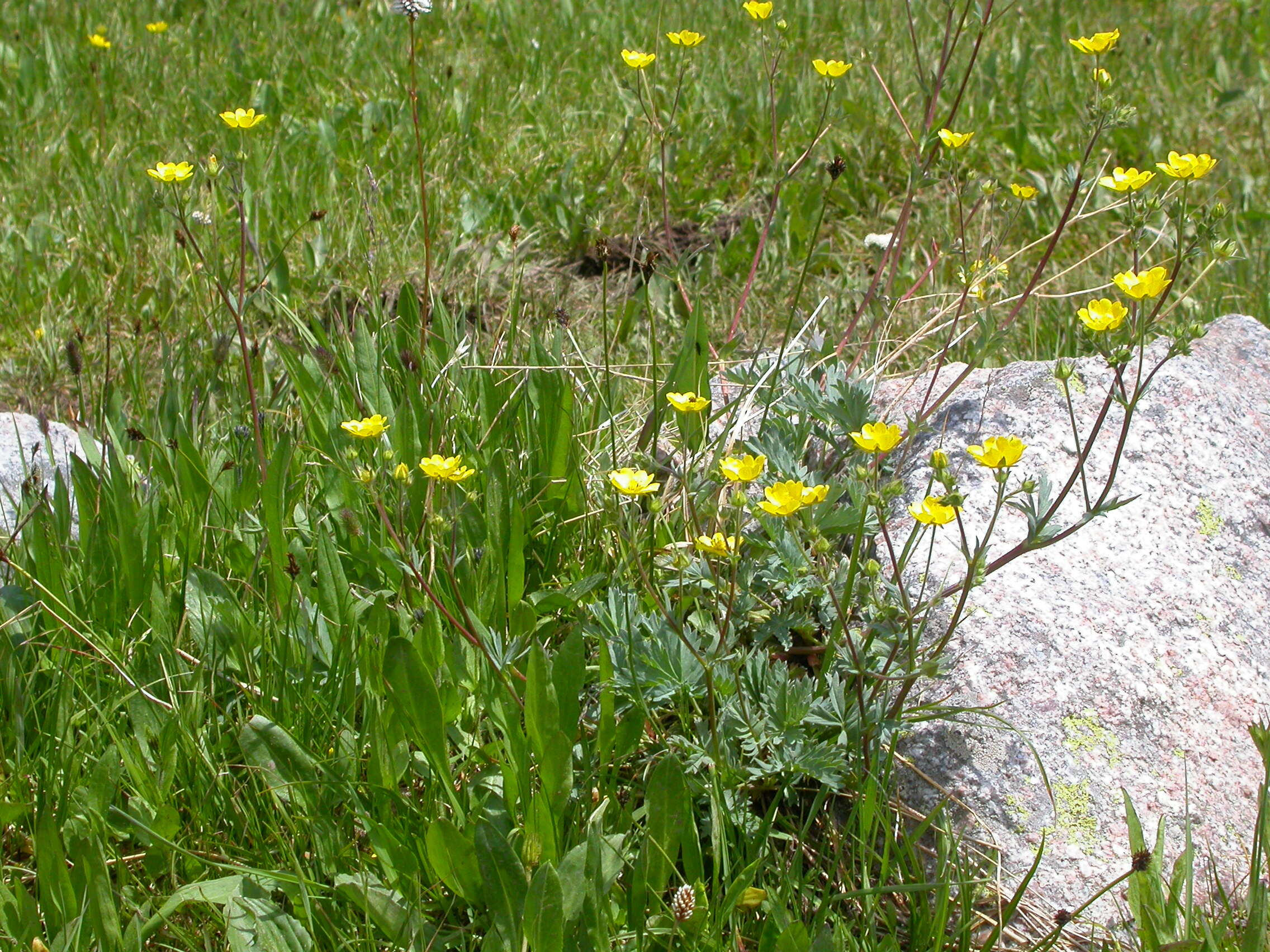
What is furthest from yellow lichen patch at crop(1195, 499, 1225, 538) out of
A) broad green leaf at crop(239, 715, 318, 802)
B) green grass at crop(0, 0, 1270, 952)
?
broad green leaf at crop(239, 715, 318, 802)

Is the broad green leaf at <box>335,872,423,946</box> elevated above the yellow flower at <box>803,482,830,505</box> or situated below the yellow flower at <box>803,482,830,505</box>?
below

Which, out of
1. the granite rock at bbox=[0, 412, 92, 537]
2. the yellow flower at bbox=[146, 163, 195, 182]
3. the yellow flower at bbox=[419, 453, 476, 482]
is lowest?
the granite rock at bbox=[0, 412, 92, 537]

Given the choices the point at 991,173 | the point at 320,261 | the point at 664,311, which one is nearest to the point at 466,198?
the point at 320,261

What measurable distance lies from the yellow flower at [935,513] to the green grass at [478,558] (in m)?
0.09

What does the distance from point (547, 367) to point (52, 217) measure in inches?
92.2

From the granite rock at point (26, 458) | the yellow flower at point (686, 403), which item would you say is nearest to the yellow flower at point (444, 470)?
the yellow flower at point (686, 403)

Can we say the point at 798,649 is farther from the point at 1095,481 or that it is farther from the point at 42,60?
the point at 42,60

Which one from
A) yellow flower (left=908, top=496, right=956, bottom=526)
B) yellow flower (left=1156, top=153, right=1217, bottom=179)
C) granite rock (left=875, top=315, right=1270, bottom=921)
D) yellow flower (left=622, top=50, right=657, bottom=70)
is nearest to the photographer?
yellow flower (left=908, top=496, right=956, bottom=526)

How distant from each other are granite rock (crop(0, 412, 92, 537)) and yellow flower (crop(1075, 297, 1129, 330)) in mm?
1972

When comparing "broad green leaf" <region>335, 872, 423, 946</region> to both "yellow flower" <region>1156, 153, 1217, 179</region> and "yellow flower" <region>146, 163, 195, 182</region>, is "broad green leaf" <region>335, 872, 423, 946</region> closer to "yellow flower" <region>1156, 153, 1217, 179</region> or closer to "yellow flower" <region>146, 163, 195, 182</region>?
"yellow flower" <region>146, 163, 195, 182</region>

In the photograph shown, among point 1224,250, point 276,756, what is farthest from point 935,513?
point 276,756

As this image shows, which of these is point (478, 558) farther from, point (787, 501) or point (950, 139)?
point (950, 139)

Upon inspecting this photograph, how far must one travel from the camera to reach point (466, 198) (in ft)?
13.3

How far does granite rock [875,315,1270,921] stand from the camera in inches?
72.4
